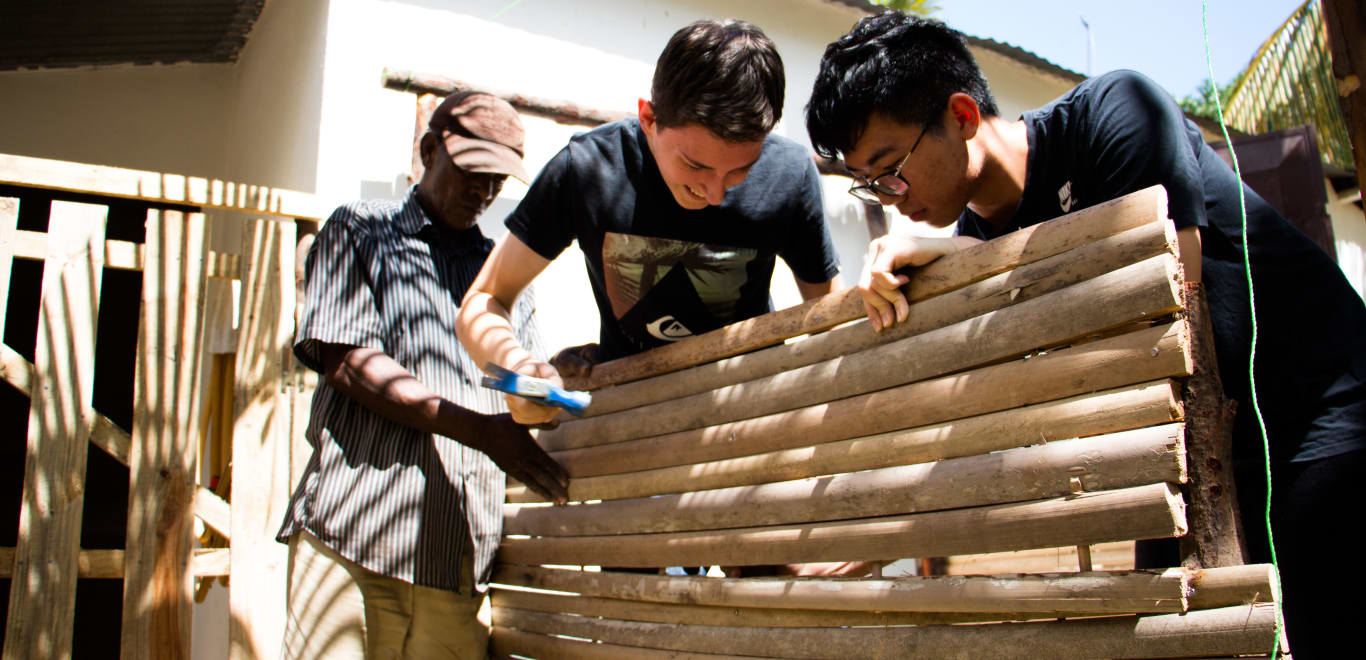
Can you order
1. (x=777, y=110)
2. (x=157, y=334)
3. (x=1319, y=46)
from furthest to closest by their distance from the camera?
1. (x=1319, y=46)
2. (x=157, y=334)
3. (x=777, y=110)

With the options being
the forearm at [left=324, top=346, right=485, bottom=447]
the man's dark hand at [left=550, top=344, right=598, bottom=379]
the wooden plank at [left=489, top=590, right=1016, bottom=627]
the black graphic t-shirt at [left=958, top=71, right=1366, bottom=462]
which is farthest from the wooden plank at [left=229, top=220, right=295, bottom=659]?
the black graphic t-shirt at [left=958, top=71, right=1366, bottom=462]

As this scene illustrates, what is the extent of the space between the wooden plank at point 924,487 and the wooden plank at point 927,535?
0.06 feet

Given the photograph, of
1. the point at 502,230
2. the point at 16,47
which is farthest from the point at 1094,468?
the point at 16,47

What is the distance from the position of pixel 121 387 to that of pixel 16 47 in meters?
2.51

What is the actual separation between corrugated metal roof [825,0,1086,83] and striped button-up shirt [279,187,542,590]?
4639 mm

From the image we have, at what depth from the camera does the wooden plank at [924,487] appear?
4.95ft

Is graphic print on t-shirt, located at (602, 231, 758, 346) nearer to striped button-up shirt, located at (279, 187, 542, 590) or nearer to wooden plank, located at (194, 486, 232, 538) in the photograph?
striped button-up shirt, located at (279, 187, 542, 590)

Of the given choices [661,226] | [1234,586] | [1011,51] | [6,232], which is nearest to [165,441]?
[6,232]

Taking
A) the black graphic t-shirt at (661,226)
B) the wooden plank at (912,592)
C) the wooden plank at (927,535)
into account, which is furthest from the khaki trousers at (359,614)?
the black graphic t-shirt at (661,226)

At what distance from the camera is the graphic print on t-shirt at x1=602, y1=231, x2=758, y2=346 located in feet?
8.38

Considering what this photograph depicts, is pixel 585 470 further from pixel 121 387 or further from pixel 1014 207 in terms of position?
pixel 121 387

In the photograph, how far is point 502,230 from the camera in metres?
5.10

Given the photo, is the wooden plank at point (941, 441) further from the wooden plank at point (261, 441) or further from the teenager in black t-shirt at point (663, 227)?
the wooden plank at point (261, 441)

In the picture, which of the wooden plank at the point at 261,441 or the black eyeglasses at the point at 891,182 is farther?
the wooden plank at the point at 261,441
